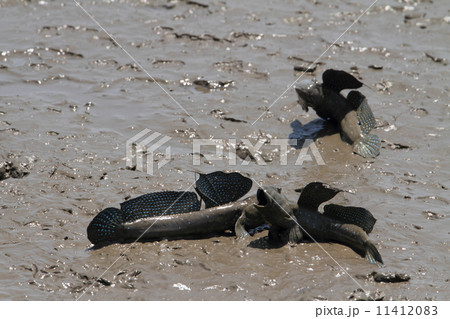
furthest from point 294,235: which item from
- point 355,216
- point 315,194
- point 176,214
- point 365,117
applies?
point 365,117

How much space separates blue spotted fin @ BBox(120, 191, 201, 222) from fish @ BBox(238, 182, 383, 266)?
19.6 inches

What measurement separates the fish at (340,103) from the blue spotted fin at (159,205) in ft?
7.49

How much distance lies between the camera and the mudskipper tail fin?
4.66 meters

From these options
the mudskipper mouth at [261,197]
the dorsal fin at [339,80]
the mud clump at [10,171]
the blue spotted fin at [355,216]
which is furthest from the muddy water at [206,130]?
the dorsal fin at [339,80]

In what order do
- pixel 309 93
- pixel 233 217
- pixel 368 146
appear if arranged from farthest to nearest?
pixel 309 93 → pixel 368 146 → pixel 233 217

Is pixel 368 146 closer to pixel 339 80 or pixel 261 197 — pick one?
pixel 339 80

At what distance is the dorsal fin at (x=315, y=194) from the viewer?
16.0ft

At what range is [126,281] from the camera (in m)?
4.45

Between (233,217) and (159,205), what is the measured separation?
22.7 inches

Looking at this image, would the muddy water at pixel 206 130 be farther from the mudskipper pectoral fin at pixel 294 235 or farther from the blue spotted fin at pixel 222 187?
the blue spotted fin at pixel 222 187

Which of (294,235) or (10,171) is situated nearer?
(294,235)

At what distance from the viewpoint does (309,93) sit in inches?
273
